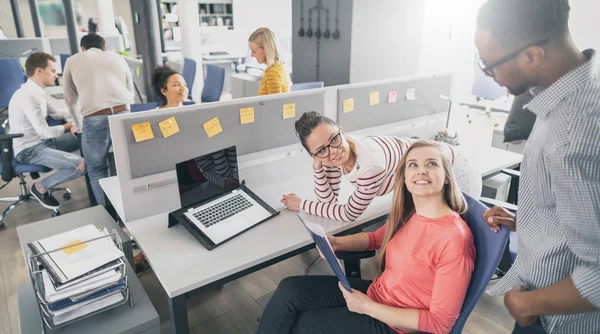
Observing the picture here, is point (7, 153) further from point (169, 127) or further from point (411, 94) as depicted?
point (411, 94)

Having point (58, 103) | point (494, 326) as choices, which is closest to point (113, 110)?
point (58, 103)

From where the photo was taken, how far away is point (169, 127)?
5.76ft

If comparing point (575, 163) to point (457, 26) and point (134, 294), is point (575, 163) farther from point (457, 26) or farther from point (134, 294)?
point (457, 26)

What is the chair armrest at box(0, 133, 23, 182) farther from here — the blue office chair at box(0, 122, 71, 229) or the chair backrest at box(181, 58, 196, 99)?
the chair backrest at box(181, 58, 196, 99)

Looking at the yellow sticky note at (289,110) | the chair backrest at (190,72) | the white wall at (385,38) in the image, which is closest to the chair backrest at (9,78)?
the chair backrest at (190,72)

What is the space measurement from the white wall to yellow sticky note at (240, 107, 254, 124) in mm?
2425

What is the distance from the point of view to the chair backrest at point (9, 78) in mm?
4828

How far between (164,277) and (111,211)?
120 centimetres

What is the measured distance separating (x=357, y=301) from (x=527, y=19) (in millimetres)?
919

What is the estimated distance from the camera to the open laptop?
165 centimetres

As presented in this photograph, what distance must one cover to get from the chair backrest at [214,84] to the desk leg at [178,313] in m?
3.10

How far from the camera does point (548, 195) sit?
0.91m

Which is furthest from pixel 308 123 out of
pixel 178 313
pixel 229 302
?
pixel 229 302

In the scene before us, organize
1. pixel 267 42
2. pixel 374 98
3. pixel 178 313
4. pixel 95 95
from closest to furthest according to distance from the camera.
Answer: pixel 178 313, pixel 374 98, pixel 95 95, pixel 267 42
